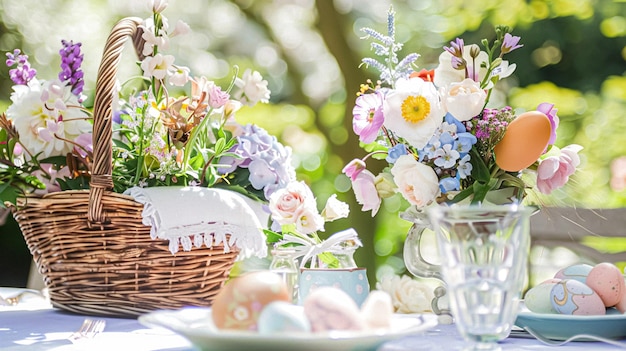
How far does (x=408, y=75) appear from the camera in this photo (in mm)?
1033

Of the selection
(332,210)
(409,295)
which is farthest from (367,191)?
(409,295)

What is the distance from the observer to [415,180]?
3.15 ft

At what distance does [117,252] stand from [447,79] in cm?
56

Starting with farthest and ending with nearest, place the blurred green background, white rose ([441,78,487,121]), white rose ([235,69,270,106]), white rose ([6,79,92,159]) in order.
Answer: the blurred green background < white rose ([235,69,270,106]) < white rose ([6,79,92,159]) < white rose ([441,78,487,121])

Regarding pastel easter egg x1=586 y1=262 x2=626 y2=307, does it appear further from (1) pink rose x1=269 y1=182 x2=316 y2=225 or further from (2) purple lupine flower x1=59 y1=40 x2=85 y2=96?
(2) purple lupine flower x1=59 y1=40 x2=85 y2=96

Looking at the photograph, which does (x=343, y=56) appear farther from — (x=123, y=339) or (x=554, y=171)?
(x=123, y=339)

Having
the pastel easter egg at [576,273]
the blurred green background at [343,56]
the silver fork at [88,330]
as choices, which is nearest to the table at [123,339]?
the silver fork at [88,330]

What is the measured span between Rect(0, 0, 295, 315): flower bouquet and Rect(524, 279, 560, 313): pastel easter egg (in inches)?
16.6

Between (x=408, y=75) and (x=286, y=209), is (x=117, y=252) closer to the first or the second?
(x=286, y=209)

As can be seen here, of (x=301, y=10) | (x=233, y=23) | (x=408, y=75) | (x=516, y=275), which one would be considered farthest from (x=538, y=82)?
(x=516, y=275)

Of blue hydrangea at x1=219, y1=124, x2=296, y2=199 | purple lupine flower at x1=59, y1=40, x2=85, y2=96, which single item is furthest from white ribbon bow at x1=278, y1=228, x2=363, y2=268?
purple lupine flower at x1=59, y1=40, x2=85, y2=96

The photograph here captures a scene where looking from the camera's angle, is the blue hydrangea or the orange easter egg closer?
the orange easter egg

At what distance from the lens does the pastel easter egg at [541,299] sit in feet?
2.96

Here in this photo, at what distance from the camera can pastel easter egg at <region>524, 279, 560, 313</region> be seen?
0.90 metres
